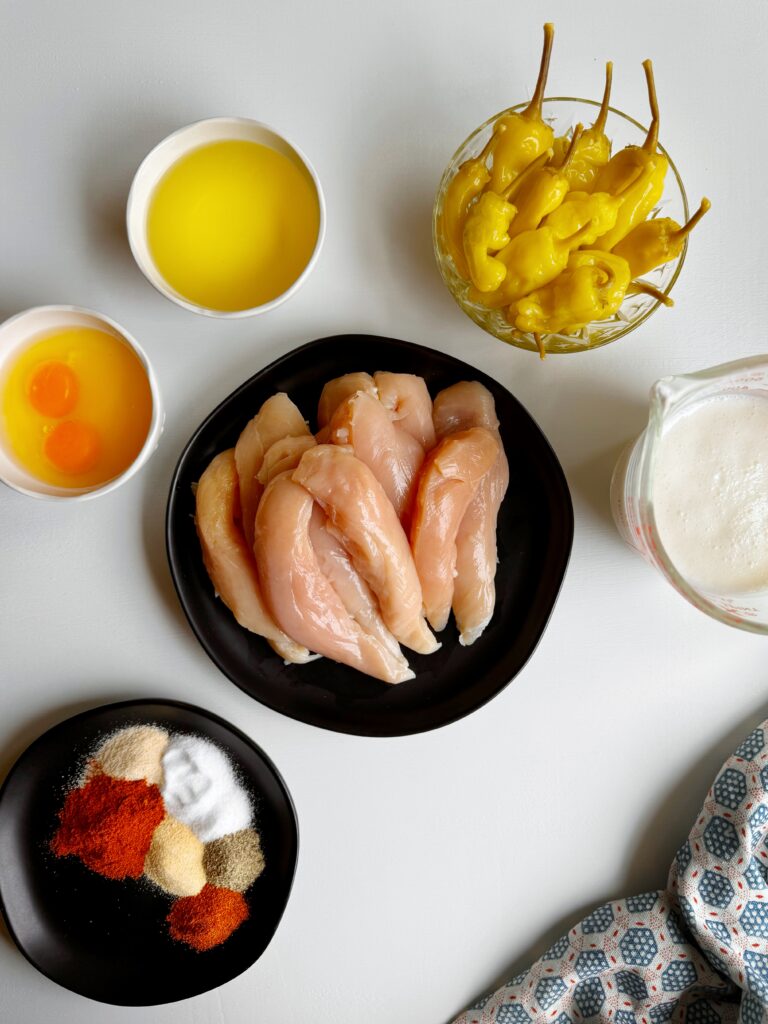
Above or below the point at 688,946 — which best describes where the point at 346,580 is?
above

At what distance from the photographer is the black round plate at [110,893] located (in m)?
1.22

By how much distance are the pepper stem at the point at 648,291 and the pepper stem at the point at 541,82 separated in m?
0.24

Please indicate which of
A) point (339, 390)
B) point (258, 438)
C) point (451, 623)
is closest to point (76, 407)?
point (258, 438)

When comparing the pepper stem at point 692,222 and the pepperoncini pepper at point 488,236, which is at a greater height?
the pepperoncini pepper at point 488,236

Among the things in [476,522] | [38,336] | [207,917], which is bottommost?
[207,917]

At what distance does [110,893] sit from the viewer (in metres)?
1.26

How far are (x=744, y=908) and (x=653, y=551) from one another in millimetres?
633

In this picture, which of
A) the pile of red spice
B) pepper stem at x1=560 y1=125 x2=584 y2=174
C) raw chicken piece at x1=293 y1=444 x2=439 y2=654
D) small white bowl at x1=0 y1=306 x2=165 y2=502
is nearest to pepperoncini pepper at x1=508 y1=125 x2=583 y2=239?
pepper stem at x1=560 y1=125 x2=584 y2=174

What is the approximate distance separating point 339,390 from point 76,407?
36cm

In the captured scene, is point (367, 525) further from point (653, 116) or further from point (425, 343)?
point (653, 116)

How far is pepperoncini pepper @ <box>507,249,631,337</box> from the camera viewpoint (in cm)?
101

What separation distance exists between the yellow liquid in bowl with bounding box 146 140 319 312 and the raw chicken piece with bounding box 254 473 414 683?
10.8 inches

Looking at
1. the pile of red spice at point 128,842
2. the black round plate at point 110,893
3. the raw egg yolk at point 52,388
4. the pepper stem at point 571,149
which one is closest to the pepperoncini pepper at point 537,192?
the pepper stem at point 571,149

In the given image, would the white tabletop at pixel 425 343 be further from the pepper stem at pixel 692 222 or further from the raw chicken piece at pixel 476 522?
the pepper stem at pixel 692 222
